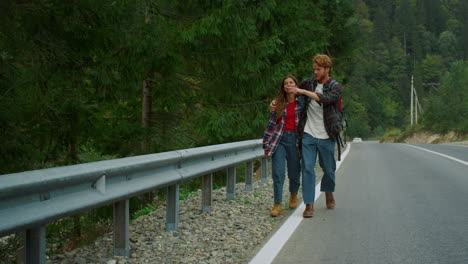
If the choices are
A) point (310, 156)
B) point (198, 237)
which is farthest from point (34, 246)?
point (310, 156)

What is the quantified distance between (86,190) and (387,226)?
3634 mm

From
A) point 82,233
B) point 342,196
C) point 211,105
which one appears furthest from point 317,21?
point 82,233

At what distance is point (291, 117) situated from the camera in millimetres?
7477

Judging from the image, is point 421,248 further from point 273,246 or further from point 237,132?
point 237,132

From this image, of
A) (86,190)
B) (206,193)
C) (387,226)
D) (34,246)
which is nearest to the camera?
(34,246)

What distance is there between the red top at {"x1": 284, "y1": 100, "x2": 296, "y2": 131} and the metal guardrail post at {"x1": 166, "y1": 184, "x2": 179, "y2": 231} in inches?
73.4

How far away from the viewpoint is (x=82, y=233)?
8.84 m

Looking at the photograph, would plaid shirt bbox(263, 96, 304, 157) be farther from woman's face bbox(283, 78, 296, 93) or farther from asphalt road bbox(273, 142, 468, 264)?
asphalt road bbox(273, 142, 468, 264)

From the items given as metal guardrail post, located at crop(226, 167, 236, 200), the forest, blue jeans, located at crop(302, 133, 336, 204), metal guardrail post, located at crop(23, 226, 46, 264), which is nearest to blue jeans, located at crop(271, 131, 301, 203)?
blue jeans, located at crop(302, 133, 336, 204)

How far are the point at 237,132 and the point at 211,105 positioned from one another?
0.99m

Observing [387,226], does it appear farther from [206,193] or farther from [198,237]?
[206,193]

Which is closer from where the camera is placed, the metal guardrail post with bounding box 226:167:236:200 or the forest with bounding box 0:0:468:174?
the forest with bounding box 0:0:468:174

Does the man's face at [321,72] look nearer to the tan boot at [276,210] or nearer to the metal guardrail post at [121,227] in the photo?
the tan boot at [276,210]

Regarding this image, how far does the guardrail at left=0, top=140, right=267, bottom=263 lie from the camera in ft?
11.5
